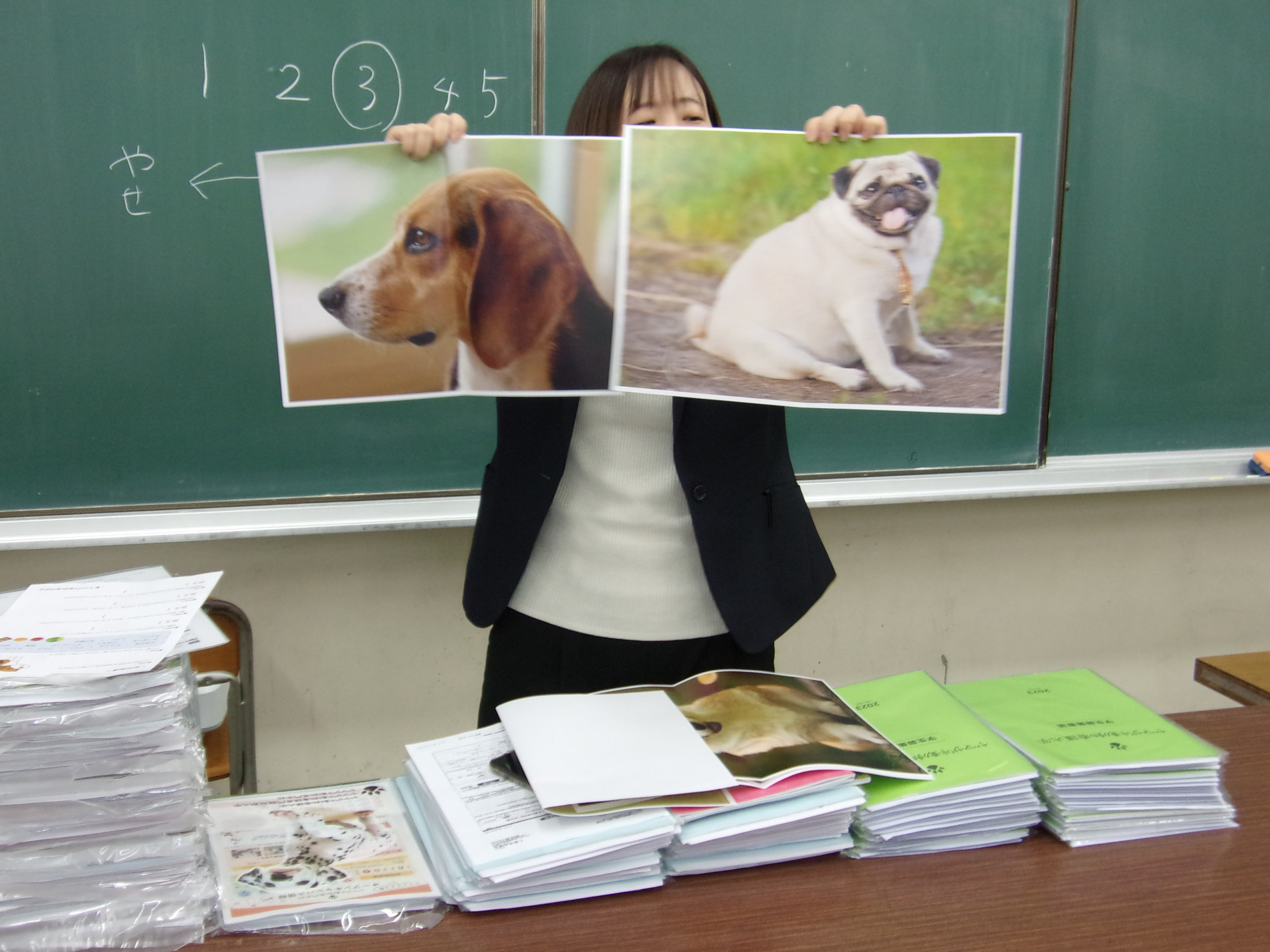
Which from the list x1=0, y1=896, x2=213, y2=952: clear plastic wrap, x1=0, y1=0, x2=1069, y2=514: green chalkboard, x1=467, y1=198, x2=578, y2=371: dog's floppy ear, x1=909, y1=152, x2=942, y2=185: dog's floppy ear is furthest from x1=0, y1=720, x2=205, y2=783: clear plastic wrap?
x1=0, y1=0, x2=1069, y2=514: green chalkboard

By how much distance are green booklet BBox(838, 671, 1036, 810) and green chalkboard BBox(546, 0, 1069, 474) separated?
112cm

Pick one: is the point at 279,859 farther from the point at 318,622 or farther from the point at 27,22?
the point at 27,22

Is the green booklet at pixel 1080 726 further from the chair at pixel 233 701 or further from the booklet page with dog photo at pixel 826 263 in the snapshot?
the chair at pixel 233 701

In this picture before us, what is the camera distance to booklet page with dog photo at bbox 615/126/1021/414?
1.10 meters

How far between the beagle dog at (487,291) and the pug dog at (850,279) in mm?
186

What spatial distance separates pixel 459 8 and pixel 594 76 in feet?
2.49

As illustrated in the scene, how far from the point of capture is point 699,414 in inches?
50.8

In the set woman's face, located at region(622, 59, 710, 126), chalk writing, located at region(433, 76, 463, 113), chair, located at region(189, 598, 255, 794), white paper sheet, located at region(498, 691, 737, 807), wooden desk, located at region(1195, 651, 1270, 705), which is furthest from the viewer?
chalk writing, located at region(433, 76, 463, 113)

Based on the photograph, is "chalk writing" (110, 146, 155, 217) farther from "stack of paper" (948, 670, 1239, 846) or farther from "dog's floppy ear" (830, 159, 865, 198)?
"stack of paper" (948, 670, 1239, 846)

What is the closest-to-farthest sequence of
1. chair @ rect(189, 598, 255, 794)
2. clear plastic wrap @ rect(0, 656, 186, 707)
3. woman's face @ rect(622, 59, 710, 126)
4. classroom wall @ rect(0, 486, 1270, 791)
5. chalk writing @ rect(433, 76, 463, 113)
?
clear plastic wrap @ rect(0, 656, 186, 707)
woman's face @ rect(622, 59, 710, 126)
chair @ rect(189, 598, 255, 794)
chalk writing @ rect(433, 76, 463, 113)
classroom wall @ rect(0, 486, 1270, 791)

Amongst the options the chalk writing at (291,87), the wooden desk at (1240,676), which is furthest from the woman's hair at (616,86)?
the wooden desk at (1240,676)

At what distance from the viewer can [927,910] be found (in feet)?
2.90

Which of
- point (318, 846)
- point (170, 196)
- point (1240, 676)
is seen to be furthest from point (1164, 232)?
point (318, 846)

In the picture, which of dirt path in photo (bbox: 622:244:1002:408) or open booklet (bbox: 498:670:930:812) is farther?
dirt path in photo (bbox: 622:244:1002:408)
